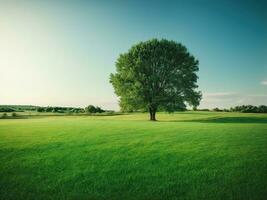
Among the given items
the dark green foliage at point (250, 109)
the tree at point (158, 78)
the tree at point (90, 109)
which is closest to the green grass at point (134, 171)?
the tree at point (158, 78)

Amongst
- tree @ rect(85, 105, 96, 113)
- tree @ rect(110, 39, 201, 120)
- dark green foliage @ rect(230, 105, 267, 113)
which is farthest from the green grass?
tree @ rect(85, 105, 96, 113)

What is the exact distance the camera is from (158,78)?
4312cm

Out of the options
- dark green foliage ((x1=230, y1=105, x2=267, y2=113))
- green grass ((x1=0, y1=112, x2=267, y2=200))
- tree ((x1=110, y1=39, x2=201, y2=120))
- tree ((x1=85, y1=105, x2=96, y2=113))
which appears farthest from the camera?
tree ((x1=85, y1=105, x2=96, y2=113))

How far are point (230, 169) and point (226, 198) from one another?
104 inches

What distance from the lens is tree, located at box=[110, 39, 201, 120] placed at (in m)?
43.2

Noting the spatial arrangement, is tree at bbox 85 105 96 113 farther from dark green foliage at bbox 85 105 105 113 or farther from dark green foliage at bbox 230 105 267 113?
dark green foliage at bbox 230 105 267 113

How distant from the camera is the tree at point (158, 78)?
4325cm

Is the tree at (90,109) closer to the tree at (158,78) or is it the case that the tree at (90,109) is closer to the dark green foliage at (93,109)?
the dark green foliage at (93,109)

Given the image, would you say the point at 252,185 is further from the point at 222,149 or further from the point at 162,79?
the point at 162,79

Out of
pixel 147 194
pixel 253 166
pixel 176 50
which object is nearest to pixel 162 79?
pixel 176 50

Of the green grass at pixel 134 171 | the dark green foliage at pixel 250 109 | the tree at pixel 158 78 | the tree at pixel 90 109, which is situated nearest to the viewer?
the green grass at pixel 134 171

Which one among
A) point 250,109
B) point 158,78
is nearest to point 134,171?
point 158,78

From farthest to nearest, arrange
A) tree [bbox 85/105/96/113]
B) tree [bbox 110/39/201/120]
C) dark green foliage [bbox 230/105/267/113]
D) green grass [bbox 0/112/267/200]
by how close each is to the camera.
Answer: tree [bbox 85/105/96/113] < dark green foliage [bbox 230/105/267/113] < tree [bbox 110/39/201/120] < green grass [bbox 0/112/267/200]

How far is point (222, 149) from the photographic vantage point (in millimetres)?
12555
